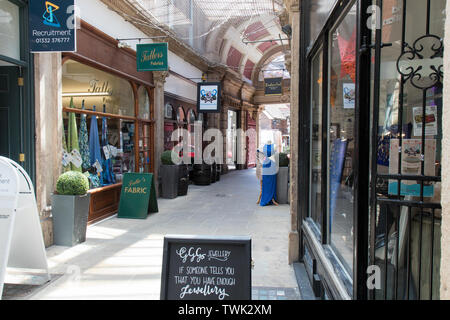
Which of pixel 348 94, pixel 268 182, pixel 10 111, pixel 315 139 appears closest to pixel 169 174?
pixel 268 182

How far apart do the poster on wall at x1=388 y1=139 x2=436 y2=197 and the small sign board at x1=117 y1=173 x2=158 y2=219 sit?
20.1ft

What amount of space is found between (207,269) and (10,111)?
4.67 m

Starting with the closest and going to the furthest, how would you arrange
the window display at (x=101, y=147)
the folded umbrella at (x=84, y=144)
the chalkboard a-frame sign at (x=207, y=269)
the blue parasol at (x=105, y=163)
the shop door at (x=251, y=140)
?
the chalkboard a-frame sign at (x=207, y=269) → the window display at (x=101, y=147) → the folded umbrella at (x=84, y=144) → the blue parasol at (x=105, y=163) → the shop door at (x=251, y=140)

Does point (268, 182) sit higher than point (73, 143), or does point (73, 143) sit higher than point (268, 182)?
point (73, 143)

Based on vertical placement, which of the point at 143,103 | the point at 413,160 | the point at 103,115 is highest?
the point at 143,103

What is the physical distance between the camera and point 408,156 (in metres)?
2.07

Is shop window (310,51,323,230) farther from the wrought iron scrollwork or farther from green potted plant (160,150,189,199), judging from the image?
green potted plant (160,150,189,199)

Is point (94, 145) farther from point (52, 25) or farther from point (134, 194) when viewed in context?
point (52, 25)

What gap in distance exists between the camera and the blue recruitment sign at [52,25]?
→ 197 inches

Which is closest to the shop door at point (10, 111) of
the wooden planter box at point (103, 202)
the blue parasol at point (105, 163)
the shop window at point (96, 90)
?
the shop window at point (96, 90)

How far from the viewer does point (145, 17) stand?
30.4 ft

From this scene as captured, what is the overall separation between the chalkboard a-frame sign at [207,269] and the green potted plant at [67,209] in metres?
3.80

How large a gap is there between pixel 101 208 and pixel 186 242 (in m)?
5.87

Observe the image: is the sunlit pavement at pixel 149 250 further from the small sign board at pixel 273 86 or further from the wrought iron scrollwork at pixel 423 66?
the small sign board at pixel 273 86
